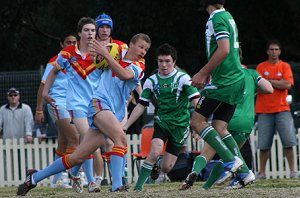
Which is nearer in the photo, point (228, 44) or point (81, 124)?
point (228, 44)

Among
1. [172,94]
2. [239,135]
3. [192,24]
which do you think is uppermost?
[192,24]

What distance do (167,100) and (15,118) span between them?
7724mm

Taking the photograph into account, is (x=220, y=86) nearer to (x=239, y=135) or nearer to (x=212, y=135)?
(x=212, y=135)

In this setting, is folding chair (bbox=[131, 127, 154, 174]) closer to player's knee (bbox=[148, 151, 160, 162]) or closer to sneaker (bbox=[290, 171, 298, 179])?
sneaker (bbox=[290, 171, 298, 179])

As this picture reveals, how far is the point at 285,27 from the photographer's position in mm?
26312

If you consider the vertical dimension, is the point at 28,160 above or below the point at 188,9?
below

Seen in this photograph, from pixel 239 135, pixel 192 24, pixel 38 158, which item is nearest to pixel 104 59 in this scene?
pixel 239 135

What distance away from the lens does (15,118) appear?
2048cm

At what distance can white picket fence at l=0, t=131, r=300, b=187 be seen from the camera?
20031mm

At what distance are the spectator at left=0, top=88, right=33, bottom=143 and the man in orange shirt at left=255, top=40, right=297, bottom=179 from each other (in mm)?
4622

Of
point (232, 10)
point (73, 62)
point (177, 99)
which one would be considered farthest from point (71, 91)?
point (232, 10)

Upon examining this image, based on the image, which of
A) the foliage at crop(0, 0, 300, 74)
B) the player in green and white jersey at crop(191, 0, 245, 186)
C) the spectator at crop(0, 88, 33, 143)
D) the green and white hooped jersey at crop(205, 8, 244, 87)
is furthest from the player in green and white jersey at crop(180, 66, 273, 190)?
the foliage at crop(0, 0, 300, 74)

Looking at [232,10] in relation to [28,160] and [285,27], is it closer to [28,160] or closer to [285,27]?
[285,27]

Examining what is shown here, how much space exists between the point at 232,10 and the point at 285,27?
1652 millimetres
